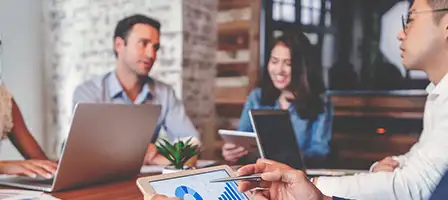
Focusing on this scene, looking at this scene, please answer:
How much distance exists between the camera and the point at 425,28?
1.48 meters

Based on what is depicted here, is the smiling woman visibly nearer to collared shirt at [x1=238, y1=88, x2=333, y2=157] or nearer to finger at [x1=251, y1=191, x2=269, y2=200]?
collared shirt at [x1=238, y1=88, x2=333, y2=157]

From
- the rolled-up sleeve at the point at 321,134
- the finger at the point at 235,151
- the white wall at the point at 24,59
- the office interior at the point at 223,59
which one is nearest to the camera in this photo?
the finger at the point at 235,151

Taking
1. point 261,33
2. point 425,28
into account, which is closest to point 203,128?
point 261,33

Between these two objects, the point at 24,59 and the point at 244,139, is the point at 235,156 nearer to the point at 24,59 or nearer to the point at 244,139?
the point at 244,139

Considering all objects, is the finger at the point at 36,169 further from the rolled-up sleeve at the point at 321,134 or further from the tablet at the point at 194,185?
Result: the rolled-up sleeve at the point at 321,134

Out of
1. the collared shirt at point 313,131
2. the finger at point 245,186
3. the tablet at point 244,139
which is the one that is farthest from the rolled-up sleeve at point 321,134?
the finger at point 245,186

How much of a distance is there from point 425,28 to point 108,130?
1.06m

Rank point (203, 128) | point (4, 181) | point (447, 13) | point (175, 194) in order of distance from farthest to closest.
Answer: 1. point (203, 128)
2. point (4, 181)
3. point (447, 13)
4. point (175, 194)

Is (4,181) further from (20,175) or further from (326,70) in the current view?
(326,70)

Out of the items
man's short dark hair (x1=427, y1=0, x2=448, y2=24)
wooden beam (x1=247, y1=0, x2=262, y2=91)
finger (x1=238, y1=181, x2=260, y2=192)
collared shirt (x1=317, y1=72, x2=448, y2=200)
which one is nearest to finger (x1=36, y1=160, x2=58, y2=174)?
finger (x1=238, y1=181, x2=260, y2=192)

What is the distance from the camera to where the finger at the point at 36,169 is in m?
1.54

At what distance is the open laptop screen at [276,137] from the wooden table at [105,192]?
0.48 metres

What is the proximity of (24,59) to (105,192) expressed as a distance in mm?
2224

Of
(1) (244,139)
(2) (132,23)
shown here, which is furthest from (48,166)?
(2) (132,23)
